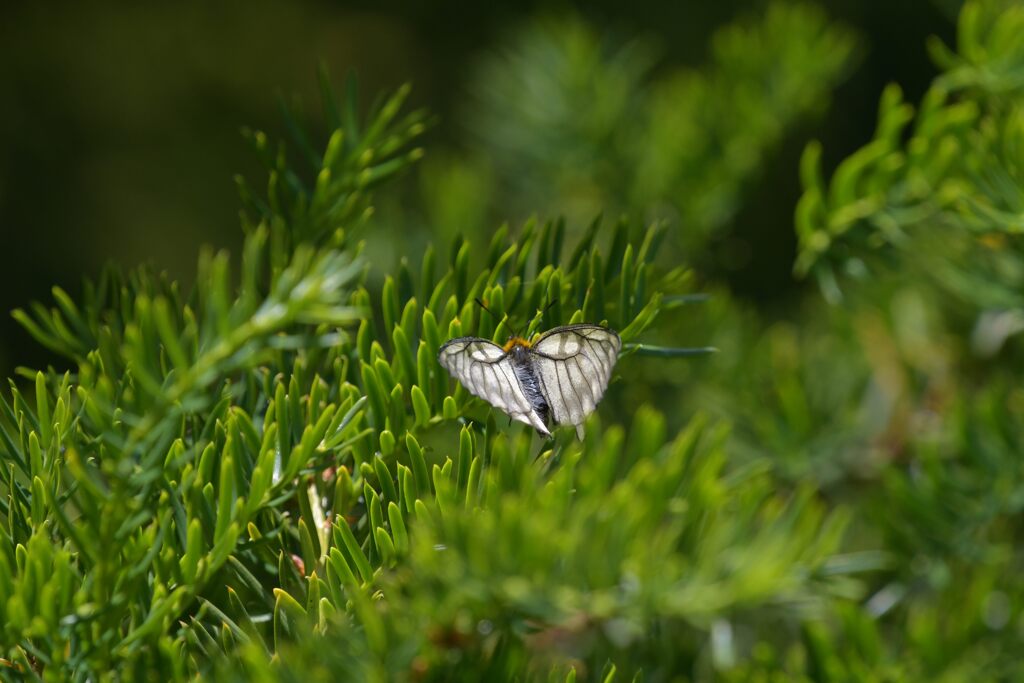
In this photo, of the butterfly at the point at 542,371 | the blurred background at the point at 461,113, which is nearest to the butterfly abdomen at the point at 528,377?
the butterfly at the point at 542,371

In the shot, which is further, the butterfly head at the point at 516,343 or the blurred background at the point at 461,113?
the blurred background at the point at 461,113

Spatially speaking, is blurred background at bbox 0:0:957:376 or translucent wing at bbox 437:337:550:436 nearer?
translucent wing at bbox 437:337:550:436

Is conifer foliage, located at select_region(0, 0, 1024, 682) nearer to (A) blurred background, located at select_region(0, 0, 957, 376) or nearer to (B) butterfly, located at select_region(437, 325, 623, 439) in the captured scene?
(B) butterfly, located at select_region(437, 325, 623, 439)

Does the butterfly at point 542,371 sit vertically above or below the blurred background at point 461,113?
above

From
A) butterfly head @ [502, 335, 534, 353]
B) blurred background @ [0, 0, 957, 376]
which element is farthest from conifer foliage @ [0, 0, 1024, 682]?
blurred background @ [0, 0, 957, 376]

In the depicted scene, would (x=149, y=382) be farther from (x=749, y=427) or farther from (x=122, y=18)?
(x=122, y=18)

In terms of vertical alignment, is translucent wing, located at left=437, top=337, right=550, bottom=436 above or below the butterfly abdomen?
above

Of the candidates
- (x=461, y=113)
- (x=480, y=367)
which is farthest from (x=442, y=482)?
(x=461, y=113)

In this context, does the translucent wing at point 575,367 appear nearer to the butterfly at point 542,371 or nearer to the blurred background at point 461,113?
the butterfly at point 542,371
